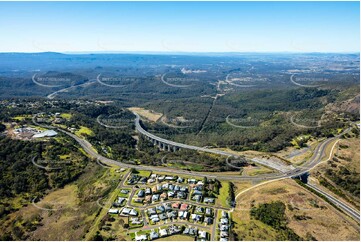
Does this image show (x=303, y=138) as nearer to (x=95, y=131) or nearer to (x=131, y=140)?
(x=131, y=140)

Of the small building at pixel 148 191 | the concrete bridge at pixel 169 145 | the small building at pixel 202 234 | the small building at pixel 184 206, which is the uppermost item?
the small building at pixel 202 234

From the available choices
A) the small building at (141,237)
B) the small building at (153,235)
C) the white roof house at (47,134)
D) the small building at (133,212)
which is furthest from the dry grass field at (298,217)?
the white roof house at (47,134)

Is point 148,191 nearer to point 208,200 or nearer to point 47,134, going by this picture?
point 208,200

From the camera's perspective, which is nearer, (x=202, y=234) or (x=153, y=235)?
(x=153, y=235)

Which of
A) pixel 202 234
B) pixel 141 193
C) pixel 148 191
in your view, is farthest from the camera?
pixel 148 191

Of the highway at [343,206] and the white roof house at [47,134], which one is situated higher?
the white roof house at [47,134]

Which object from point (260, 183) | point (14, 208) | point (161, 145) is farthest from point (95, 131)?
point (260, 183)

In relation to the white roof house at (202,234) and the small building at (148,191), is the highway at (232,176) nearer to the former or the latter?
the small building at (148,191)

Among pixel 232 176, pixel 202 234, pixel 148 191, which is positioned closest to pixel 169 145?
pixel 232 176

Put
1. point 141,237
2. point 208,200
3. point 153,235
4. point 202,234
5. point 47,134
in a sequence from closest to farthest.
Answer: point 141,237 → point 153,235 → point 202,234 → point 208,200 → point 47,134

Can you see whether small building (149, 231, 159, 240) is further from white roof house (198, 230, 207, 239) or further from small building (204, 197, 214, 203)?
small building (204, 197, 214, 203)

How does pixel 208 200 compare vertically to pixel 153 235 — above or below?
below
